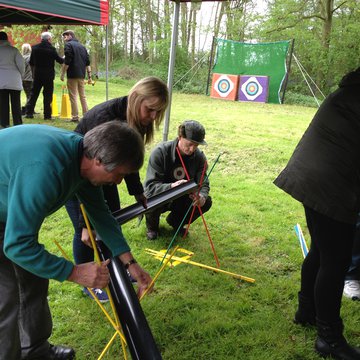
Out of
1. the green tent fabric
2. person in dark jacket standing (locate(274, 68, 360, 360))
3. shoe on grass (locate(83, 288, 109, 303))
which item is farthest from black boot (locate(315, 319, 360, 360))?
the green tent fabric

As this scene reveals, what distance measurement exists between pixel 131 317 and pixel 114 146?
0.56m

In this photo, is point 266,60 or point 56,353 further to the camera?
point 266,60

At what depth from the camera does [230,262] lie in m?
2.94

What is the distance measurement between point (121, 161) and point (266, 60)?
12886 millimetres

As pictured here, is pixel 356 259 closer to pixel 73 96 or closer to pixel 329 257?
pixel 329 257

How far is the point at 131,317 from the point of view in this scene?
4.08ft

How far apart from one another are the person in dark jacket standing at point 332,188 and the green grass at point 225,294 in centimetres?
31

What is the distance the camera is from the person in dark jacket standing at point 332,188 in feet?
5.32

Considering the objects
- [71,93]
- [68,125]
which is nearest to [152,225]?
[68,125]

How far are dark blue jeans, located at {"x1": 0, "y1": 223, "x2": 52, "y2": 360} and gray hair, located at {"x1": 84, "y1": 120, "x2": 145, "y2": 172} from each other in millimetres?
471

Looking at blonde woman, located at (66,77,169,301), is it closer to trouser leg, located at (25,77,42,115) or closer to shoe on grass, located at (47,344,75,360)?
shoe on grass, located at (47,344,75,360)

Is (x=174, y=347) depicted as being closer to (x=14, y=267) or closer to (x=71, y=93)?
(x=14, y=267)

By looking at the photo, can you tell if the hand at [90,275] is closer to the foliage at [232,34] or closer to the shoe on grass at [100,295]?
the shoe on grass at [100,295]

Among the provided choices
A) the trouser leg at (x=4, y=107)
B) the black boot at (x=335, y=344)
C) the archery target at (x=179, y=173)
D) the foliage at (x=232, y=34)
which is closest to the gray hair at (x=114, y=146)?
the black boot at (x=335, y=344)
